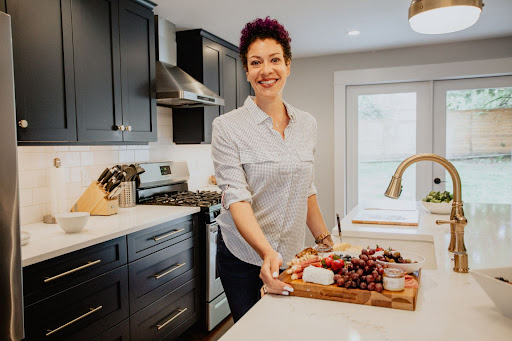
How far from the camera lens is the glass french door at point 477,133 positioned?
446 cm

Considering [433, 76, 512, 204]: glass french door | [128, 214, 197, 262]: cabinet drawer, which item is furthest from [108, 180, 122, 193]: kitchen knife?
[433, 76, 512, 204]: glass french door

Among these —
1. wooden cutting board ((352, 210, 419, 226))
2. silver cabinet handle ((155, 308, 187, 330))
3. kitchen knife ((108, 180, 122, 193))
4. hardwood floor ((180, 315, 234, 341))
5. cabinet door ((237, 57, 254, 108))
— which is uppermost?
cabinet door ((237, 57, 254, 108))

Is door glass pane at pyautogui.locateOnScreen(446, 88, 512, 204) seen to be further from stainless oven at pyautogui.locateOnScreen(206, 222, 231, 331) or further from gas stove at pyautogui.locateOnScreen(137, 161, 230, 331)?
stainless oven at pyautogui.locateOnScreen(206, 222, 231, 331)

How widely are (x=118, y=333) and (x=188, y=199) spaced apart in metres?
1.20

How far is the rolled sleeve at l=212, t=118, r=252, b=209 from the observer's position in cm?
146

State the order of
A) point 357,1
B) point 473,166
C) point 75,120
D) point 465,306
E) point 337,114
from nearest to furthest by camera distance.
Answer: point 465,306, point 75,120, point 357,1, point 473,166, point 337,114

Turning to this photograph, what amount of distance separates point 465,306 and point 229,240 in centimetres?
80

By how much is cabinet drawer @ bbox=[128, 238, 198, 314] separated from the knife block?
43 cm

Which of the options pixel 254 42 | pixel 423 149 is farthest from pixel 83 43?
pixel 423 149

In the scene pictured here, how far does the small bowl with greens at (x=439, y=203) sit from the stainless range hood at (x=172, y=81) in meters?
1.77

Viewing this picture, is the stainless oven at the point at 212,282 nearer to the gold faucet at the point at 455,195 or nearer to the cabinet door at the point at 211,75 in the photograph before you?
the cabinet door at the point at 211,75

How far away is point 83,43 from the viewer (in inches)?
99.2

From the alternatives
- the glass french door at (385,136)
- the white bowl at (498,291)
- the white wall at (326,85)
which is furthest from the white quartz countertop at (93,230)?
the glass french door at (385,136)

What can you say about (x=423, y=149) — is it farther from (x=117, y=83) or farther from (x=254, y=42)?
(x=254, y=42)
